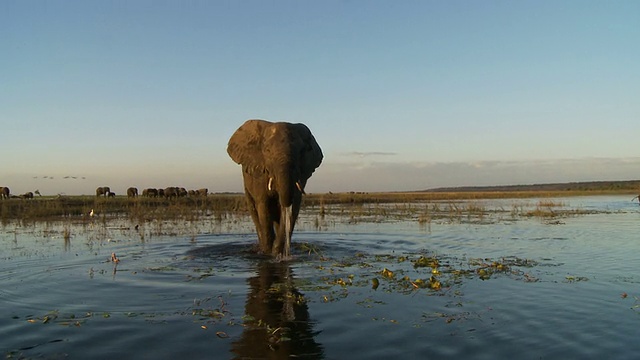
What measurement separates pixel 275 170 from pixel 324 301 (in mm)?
4250

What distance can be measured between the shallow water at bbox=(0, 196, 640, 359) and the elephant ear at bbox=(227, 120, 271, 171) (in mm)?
2289

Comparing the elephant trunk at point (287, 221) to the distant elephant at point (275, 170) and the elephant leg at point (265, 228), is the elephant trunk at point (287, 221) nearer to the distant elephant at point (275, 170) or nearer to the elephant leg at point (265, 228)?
the distant elephant at point (275, 170)

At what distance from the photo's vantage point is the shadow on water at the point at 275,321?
5401 millimetres

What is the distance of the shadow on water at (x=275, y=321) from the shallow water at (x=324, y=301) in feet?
0.08

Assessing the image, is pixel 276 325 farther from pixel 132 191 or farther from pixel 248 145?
pixel 132 191

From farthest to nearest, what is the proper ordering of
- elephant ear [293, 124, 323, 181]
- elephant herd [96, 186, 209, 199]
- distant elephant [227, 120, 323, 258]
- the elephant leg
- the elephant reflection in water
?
elephant herd [96, 186, 209, 199], elephant ear [293, 124, 323, 181], the elephant leg, distant elephant [227, 120, 323, 258], the elephant reflection in water

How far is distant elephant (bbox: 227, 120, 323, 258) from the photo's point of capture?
11.3 m

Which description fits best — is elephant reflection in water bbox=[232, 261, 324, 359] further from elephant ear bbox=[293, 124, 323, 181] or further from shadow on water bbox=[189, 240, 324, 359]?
elephant ear bbox=[293, 124, 323, 181]

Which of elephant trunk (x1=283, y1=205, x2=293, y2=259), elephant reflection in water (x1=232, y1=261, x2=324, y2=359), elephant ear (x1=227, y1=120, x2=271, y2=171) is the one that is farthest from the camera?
elephant ear (x1=227, y1=120, x2=271, y2=171)

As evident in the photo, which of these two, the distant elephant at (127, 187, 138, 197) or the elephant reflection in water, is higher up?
the distant elephant at (127, 187, 138, 197)

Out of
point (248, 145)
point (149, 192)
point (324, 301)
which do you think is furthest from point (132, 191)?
point (324, 301)

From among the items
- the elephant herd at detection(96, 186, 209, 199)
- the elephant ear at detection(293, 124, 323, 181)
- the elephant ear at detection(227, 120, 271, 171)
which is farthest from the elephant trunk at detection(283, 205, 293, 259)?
the elephant herd at detection(96, 186, 209, 199)

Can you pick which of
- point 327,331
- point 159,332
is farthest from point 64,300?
point 327,331

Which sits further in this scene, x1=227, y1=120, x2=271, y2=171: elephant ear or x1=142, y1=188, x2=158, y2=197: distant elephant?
x1=142, y1=188, x2=158, y2=197: distant elephant
